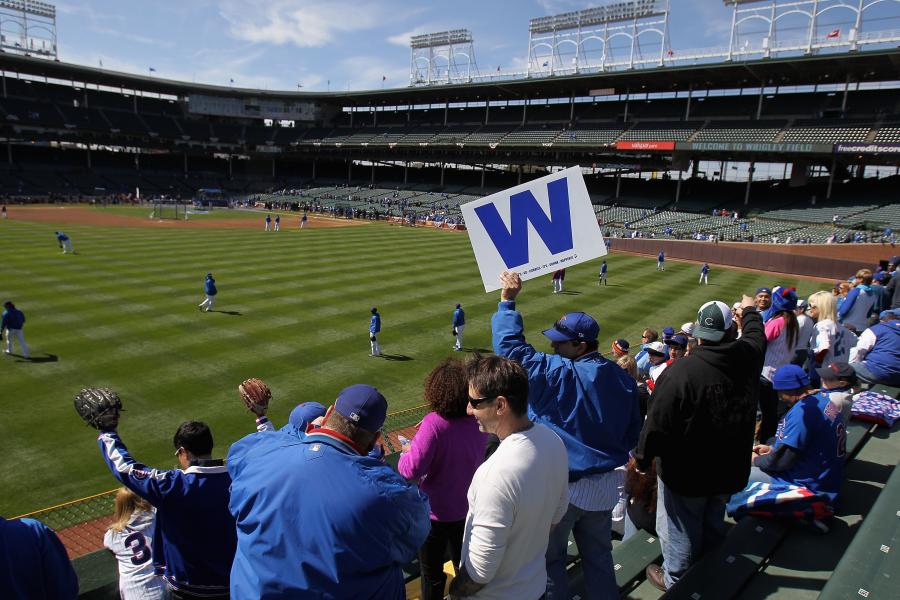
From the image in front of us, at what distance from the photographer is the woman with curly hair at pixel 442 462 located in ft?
11.4

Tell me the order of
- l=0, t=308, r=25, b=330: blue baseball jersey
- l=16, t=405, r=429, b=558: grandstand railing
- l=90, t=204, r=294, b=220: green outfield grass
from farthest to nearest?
l=90, t=204, r=294, b=220: green outfield grass
l=0, t=308, r=25, b=330: blue baseball jersey
l=16, t=405, r=429, b=558: grandstand railing

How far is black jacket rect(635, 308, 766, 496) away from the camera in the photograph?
10.8ft

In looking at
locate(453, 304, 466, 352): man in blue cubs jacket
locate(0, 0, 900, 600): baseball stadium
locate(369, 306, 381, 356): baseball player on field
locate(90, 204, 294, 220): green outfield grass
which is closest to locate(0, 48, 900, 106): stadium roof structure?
locate(0, 0, 900, 600): baseball stadium

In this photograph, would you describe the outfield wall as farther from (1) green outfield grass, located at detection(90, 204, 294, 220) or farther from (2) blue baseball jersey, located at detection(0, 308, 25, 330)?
(2) blue baseball jersey, located at detection(0, 308, 25, 330)

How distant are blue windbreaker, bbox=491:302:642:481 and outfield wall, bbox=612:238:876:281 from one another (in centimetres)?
3239

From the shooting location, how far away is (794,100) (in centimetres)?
4866

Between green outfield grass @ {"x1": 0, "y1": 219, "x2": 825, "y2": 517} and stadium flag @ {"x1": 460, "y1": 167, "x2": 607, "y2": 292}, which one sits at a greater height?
stadium flag @ {"x1": 460, "y1": 167, "x2": 607, "y2": 292}

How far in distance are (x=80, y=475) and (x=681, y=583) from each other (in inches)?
350

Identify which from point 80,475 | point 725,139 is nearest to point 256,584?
point 80,475

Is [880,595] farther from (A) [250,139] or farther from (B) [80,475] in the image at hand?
(A) [250,139]

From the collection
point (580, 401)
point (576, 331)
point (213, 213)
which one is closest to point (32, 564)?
point (580, 401)

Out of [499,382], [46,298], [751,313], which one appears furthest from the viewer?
[46,298]

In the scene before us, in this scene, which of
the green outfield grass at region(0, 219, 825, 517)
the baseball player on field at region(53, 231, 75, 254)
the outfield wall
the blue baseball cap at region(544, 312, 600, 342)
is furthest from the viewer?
the outfield wall

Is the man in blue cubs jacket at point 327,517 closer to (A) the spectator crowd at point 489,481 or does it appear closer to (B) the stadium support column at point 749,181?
(A) the spectator crowd at point 489,481
